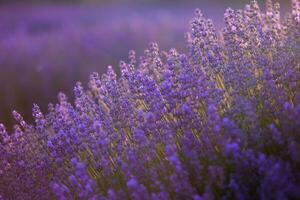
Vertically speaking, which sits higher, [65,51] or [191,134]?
[65,51]

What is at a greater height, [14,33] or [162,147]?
[14,33]

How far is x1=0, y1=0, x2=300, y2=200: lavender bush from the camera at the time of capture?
231 centimetres

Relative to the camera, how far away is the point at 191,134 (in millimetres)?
2621

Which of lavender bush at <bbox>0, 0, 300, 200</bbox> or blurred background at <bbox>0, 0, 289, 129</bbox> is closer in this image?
lavender bush at <bbox>0, 0, 300, 200</bbox>

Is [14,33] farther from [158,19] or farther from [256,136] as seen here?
[256,136]

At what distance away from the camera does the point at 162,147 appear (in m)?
2.76

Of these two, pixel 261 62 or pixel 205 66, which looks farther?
pixel 205 66

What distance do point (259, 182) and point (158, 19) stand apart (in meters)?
6.05

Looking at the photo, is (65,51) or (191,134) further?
(65,51)

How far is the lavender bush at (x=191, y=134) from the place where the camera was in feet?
7.58

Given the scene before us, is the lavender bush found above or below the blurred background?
below

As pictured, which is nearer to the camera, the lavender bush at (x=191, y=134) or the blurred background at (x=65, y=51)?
the lavender bush at (x=191, y=134)

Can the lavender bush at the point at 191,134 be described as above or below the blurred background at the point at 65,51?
below

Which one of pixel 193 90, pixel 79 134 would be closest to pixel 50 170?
pixel 79 134
